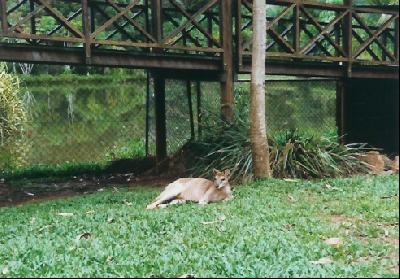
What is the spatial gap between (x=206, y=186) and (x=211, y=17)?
4.90 m

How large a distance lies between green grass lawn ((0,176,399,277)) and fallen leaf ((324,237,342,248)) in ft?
0.24

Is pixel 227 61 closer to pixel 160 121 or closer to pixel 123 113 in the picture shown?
pixel 160 121

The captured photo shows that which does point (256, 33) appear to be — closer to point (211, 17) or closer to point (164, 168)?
point (211, 17)

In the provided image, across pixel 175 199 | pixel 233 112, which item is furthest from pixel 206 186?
pixel 233 112

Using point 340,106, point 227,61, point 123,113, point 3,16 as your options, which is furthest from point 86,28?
point 123,113

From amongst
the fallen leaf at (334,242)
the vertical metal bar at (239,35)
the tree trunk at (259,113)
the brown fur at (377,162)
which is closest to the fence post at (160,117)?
the vertical metal bar at (239,35)

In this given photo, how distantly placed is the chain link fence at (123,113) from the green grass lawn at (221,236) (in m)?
4.02

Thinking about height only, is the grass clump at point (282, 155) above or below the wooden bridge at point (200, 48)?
below

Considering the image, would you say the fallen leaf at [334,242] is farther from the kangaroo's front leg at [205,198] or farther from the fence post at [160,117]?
the fence post at [160,117]

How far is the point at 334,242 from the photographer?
430 centimetres

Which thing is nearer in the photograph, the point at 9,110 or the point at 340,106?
the point at 340,106

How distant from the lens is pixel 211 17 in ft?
35.7

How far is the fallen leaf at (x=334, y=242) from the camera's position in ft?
13.9

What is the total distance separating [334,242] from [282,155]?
4.15m
